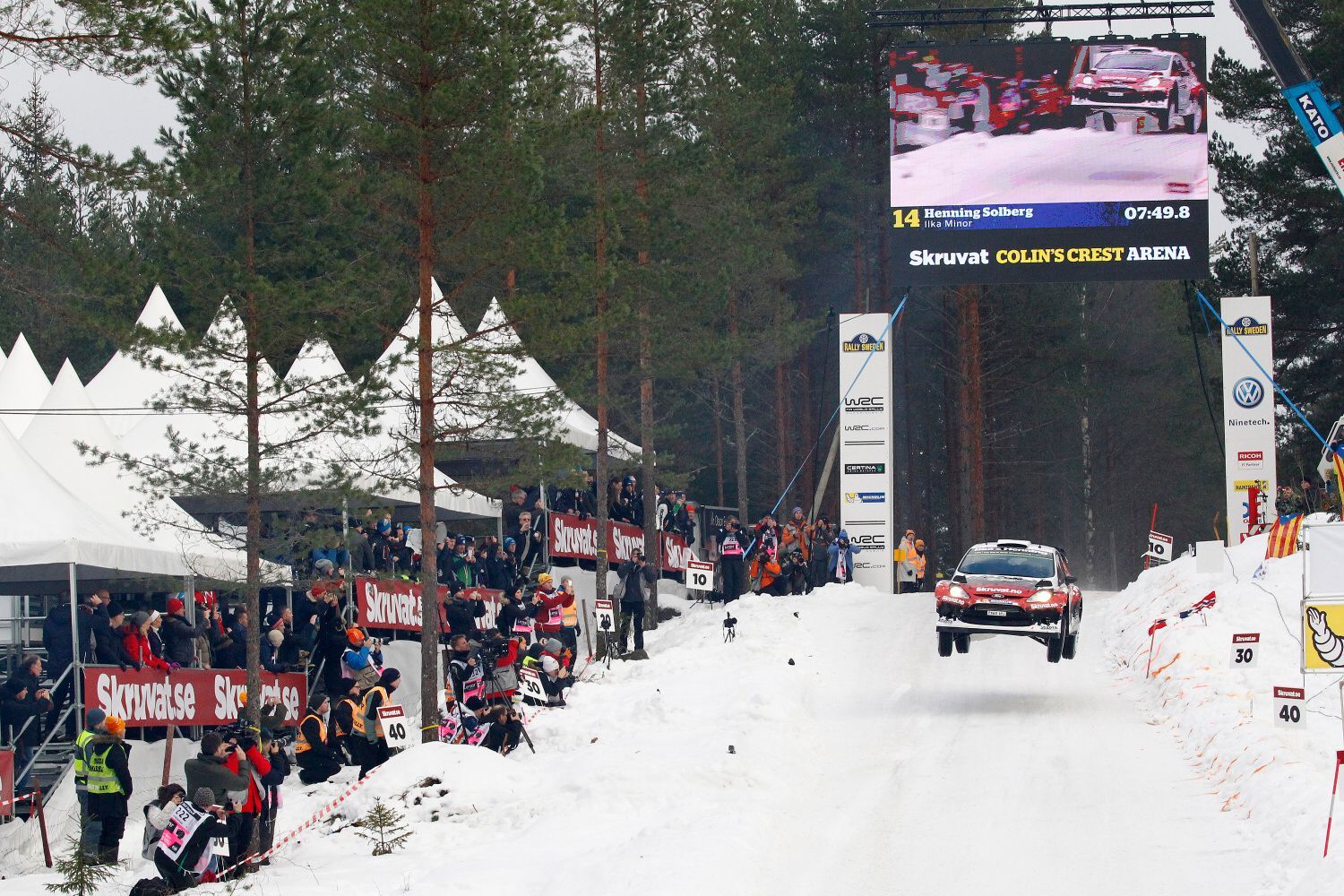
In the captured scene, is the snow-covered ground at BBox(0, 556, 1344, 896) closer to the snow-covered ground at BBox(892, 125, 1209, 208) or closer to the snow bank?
the snow bank

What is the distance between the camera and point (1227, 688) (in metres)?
18.5

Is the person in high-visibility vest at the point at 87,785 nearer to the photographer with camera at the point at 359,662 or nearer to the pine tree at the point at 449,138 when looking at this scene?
the photographer with camera at the point at 359,662

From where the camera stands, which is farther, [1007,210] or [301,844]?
[1007,210]

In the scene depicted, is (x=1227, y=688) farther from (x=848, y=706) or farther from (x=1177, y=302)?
(x=1177, y=302)

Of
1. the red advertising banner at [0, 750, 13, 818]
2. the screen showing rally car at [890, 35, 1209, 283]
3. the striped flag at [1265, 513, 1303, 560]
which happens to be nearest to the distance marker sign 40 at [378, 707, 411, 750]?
the red advertising banner at [0, 750, 13, 818]

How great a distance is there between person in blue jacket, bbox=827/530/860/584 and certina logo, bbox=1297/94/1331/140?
1221cm

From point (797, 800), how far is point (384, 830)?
3.91m

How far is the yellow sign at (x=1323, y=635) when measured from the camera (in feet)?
43.0

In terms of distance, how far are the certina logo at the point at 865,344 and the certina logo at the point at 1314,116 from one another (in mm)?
10006

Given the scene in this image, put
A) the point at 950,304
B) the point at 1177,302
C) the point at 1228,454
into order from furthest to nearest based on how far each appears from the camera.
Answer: the point at 1177,302
the point at 950,304
the point at 1228,454

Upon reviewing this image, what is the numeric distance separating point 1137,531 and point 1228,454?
1519 inches

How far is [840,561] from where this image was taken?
3256cm

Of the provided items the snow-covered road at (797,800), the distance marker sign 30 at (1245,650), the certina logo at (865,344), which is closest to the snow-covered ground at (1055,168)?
the certina logo at (865,344)

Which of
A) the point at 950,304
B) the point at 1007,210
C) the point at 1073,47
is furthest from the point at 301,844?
the point at 950,304
